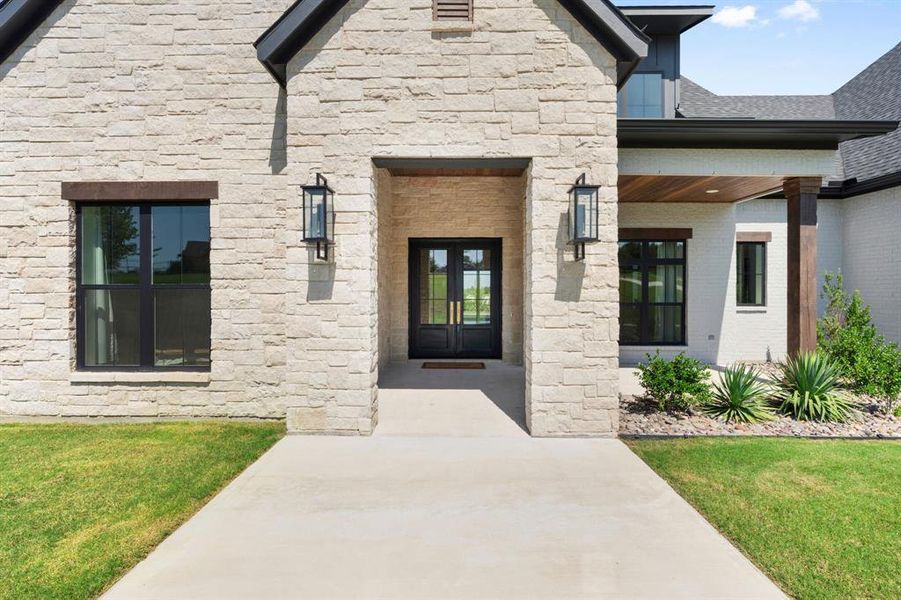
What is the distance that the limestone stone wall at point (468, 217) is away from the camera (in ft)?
33.6

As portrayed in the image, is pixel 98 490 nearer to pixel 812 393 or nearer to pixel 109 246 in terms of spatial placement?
pixel 109 246

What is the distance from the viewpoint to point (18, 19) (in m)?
6.02

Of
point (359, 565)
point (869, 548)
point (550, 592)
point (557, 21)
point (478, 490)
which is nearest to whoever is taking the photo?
point (550, 592)

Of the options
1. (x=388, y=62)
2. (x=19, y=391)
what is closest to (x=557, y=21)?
(x=388, y=62)

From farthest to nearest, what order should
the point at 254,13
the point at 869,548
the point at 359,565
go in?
the point at 254,13 < the point at 869,548 < the point at 359,565

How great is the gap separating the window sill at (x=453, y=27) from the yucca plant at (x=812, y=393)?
621 cm

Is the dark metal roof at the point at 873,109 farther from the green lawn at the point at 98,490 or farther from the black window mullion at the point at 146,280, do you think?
the black window mullion at the point at 146,280

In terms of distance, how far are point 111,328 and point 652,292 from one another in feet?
34.4

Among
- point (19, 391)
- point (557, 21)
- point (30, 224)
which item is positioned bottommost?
point (19, 391)

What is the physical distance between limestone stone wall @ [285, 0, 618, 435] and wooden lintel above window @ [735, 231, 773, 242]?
7.68 metres

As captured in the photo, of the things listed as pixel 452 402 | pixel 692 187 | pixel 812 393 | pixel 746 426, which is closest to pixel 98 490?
pixel 452 402

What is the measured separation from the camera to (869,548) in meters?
3.12

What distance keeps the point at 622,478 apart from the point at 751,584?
1.53m

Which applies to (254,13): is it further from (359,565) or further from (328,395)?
(359,565)
